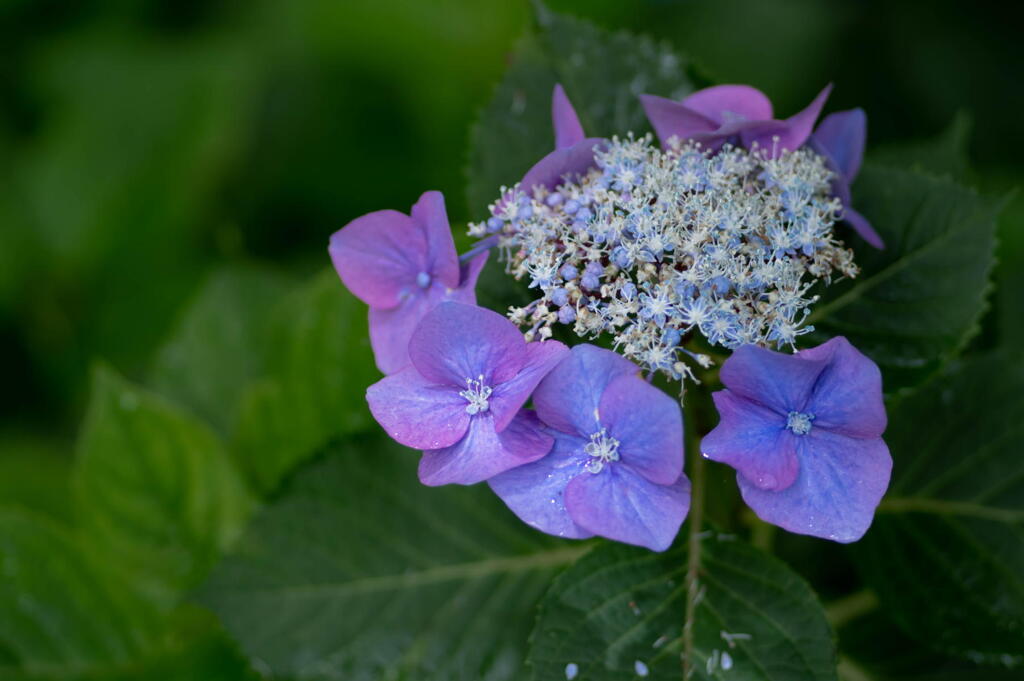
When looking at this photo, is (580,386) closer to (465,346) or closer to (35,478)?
(465,346)

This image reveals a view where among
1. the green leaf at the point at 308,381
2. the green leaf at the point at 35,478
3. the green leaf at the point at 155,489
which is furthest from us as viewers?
the green leaf at the point at 35,478

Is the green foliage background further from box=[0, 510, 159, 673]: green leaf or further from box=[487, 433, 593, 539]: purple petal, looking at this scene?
box=[487, 433, 593, 539]: purple petal

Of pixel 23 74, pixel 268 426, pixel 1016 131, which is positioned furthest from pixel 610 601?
pixel 23 74

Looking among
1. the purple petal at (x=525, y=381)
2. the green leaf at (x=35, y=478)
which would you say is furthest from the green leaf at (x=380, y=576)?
the green leaf at (x=35, y=478)

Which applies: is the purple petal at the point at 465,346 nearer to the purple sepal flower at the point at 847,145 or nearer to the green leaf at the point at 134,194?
the purple sepal flower at the point at 847,145

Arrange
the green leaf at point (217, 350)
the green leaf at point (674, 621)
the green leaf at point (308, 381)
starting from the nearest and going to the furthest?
the green leaf at point (674, 621) → the green leaf at point (308, 381) → the green leaf at point (217, 350)

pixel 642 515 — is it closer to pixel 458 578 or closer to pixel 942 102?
pixel 458 578

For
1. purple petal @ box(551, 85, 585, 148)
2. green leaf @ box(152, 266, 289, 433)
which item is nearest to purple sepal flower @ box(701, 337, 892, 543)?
purple petal @ box(551, 85, 585, 148)

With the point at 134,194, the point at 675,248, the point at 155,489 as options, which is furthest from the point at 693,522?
the point at 134,194
